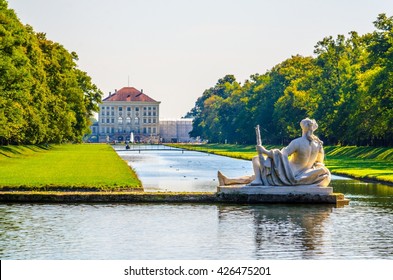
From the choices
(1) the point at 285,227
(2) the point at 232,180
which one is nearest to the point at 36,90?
(2) the point at 232,180

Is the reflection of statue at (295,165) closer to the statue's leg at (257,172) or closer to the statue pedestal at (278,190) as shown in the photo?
the statue's leg at (257,172)

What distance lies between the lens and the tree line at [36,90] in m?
50.2

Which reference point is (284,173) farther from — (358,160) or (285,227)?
(358,160)

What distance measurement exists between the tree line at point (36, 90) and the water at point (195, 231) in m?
26.1

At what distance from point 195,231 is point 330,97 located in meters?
70.9

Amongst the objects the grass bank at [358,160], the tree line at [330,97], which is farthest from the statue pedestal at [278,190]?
the tree line at [330,97]

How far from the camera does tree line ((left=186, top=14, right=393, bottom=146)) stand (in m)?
65.4

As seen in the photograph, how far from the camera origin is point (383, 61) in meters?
64.5

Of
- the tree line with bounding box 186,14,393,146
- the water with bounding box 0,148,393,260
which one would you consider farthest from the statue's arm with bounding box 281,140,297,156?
the tree line with bounding box 186,14,393,146

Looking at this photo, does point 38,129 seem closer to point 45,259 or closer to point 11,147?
point 11,147

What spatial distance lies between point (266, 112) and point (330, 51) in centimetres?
2773

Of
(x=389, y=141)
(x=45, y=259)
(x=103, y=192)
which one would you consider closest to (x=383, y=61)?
(x=389, y=141)

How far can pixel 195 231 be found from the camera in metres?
19.4

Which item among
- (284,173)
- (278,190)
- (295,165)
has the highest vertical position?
(295,165)
